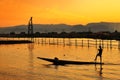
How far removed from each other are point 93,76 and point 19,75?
5650mm

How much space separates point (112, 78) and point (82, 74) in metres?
2.79

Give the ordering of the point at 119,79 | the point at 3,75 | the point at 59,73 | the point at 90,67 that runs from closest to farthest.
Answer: the point at 119,79 → the point at 3,75 → the point at 59,73 → the point at 90,67

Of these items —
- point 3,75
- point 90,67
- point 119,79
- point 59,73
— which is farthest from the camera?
point 90,67

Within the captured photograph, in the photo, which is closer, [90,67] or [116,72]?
[116,72]

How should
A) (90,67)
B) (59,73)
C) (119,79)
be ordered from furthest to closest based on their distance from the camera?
(90,67), (59,73), (119,79)

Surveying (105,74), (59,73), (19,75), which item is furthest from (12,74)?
(105,74)

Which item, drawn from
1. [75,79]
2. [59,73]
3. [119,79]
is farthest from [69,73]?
[119,79]

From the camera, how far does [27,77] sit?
71.5ft

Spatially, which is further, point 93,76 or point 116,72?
point 116,72

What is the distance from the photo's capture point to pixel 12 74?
23000 mm

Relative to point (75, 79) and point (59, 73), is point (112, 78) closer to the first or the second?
point (75, 79)

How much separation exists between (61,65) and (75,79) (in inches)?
317

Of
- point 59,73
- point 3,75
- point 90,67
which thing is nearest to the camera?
point 3,75

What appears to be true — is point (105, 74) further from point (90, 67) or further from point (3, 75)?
point (3, 75)
